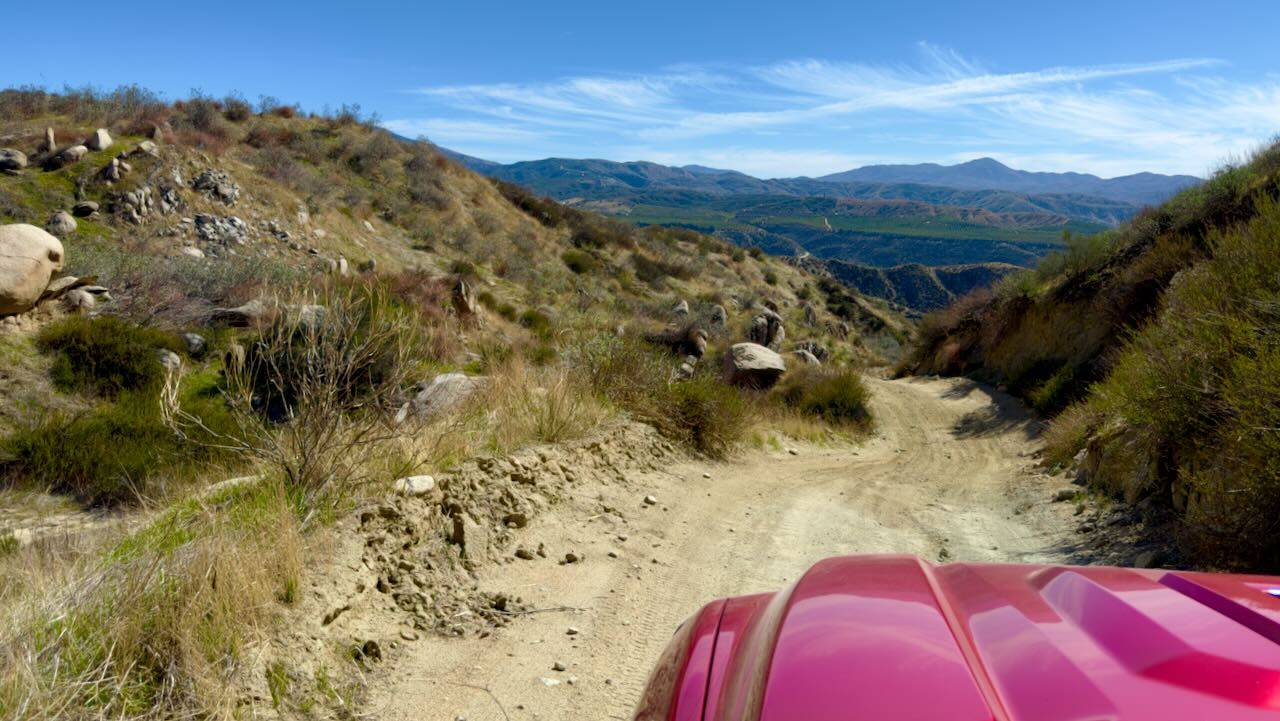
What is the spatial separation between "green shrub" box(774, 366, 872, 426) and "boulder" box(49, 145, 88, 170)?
62.2ft

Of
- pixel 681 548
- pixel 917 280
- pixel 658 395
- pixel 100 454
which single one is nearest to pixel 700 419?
pixel 658 395

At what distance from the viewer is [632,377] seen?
9.20m

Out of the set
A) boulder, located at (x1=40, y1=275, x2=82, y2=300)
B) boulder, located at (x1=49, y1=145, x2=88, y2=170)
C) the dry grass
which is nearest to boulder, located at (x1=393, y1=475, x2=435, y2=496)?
the dry grass

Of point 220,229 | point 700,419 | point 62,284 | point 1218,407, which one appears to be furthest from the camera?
point 220,229

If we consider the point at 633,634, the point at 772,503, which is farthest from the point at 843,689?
the point at 772,503

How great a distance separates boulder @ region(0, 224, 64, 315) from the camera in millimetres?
10305

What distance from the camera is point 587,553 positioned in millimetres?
5492

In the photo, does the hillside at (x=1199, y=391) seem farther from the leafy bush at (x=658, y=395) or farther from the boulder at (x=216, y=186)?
the boulder at (x=216, y=186)

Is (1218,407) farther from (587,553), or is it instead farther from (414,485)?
(414,485)

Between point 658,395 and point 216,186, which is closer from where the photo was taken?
point 658,395

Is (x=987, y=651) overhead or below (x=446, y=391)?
overhead

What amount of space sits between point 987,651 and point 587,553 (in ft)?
13.9

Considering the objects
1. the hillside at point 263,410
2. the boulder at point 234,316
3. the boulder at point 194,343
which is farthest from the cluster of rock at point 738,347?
the boulder at point 194,343

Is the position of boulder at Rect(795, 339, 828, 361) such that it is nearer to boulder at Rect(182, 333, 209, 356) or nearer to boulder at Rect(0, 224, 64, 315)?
boulder at Rect(182, 333, 209, 356)
